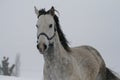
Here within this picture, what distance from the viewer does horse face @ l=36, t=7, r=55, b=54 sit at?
5.86 metres

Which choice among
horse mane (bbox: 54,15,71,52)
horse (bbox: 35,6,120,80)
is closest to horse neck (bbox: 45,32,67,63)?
horse (bbox: 35,6,120,80)

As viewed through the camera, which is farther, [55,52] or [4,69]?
[4,69]

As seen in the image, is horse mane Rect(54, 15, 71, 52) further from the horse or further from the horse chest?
the horse chest

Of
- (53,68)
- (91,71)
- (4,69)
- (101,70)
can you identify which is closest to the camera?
(53,68)

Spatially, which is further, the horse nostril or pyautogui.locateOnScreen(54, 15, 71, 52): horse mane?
pyautogui.locateOnScreen(54, 15, 71, 52): horse mane

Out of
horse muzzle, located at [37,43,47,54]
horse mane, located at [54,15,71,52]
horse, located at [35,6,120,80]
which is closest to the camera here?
horse muzzle, located at [37,43,47,54]

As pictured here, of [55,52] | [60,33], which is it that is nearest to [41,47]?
[55,52]

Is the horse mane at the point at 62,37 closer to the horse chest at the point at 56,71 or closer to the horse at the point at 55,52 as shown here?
the horse at the point at 55,52

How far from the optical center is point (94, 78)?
26.3 feet

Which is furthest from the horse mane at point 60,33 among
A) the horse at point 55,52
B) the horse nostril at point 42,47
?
the horse nostril at point 42,47

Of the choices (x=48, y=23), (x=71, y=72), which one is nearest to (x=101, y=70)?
(x=71, y=72)

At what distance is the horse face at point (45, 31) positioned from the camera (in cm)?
586

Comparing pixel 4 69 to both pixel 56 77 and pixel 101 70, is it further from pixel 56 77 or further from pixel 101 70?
pixel 56 77

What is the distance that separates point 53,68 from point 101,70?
2.30 meters
